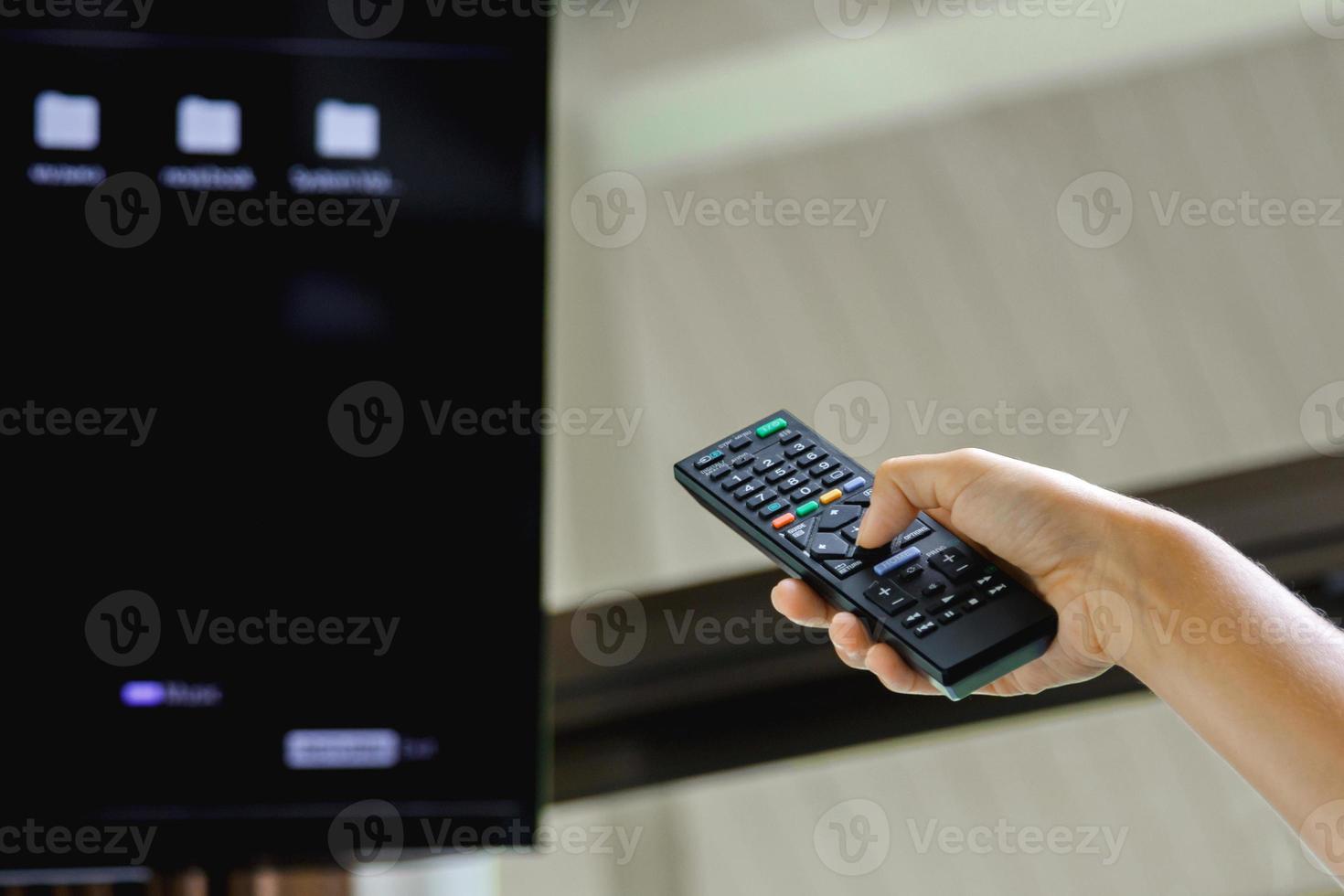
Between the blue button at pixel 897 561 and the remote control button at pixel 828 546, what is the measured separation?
0.03 meters

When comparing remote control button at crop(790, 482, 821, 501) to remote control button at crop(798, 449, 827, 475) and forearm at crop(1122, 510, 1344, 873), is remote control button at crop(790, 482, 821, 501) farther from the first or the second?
forearm at crop(1122, 510, 1344, 873)

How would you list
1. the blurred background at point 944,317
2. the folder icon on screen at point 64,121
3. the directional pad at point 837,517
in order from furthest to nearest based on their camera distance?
the blurred background at point 944,317 < the folder icon on screen at point 64,121 < the directional pad at point 837,517

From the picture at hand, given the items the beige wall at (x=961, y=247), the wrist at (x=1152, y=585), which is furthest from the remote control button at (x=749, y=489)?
the beige wall at (x=961, y=247)

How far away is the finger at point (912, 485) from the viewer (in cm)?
103

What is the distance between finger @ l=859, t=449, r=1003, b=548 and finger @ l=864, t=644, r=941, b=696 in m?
0.09

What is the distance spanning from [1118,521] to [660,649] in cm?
95

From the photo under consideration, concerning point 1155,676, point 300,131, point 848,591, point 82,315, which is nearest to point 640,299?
point 300,131

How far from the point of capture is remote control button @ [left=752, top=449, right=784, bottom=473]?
1123 mm

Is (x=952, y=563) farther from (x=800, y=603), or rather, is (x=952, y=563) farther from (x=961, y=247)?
(x=961, y=247)

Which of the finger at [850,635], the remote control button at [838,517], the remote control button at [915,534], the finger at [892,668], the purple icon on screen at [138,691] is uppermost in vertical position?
the remote control button at [838,517]

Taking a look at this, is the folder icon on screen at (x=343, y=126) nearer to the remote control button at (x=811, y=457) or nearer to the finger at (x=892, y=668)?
the remote control button at (x=811, y=457)

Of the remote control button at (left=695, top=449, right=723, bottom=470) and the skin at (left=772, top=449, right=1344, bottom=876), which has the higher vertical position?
the remote control button at (left=695, top=449, right=723, bottom=470)

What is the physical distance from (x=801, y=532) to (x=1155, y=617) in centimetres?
29

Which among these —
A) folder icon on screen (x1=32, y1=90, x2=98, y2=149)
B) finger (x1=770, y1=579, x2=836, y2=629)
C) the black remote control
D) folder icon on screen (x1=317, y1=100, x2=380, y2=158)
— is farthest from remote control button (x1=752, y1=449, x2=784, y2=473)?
folder icon on screen (x1=32, y1=90, x2=98, y2=149)
